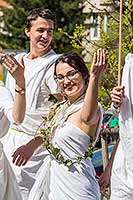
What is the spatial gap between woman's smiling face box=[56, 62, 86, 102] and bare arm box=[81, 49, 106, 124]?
0.27 metres

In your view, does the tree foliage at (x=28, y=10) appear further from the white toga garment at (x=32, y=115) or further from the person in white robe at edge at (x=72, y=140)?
the person in white robe at edge at (x=72, y=140)

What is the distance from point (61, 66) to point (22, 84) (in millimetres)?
308

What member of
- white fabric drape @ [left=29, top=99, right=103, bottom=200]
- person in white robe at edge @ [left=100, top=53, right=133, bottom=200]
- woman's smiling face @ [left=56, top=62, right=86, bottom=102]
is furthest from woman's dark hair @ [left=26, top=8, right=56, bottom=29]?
person in white robe at edge @ [left=100, top=53, right=133, bottom=200]

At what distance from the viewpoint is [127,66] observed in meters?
4.39

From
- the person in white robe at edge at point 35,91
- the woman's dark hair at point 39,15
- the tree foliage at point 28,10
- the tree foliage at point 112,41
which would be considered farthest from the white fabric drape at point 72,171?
the tree foliage at point 28,10

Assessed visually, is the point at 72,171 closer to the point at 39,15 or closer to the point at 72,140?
the point at 72,140

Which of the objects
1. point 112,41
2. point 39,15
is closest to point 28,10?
point 112,41

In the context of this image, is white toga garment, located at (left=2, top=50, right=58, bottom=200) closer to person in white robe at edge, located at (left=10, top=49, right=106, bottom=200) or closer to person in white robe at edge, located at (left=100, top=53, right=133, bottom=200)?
person in white robe at edge, located at (left=10, top=49, right=106, bottom=200)

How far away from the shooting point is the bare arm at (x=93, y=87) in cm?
421

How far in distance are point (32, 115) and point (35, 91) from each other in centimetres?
19

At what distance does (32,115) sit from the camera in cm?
556

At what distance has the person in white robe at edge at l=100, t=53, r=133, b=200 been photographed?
4332 millimetres

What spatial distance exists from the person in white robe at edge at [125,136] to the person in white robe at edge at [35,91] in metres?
1.16

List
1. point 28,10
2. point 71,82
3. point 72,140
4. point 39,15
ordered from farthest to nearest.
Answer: point 28,10 → point 39,15 → point 71,82 → point 72,140
